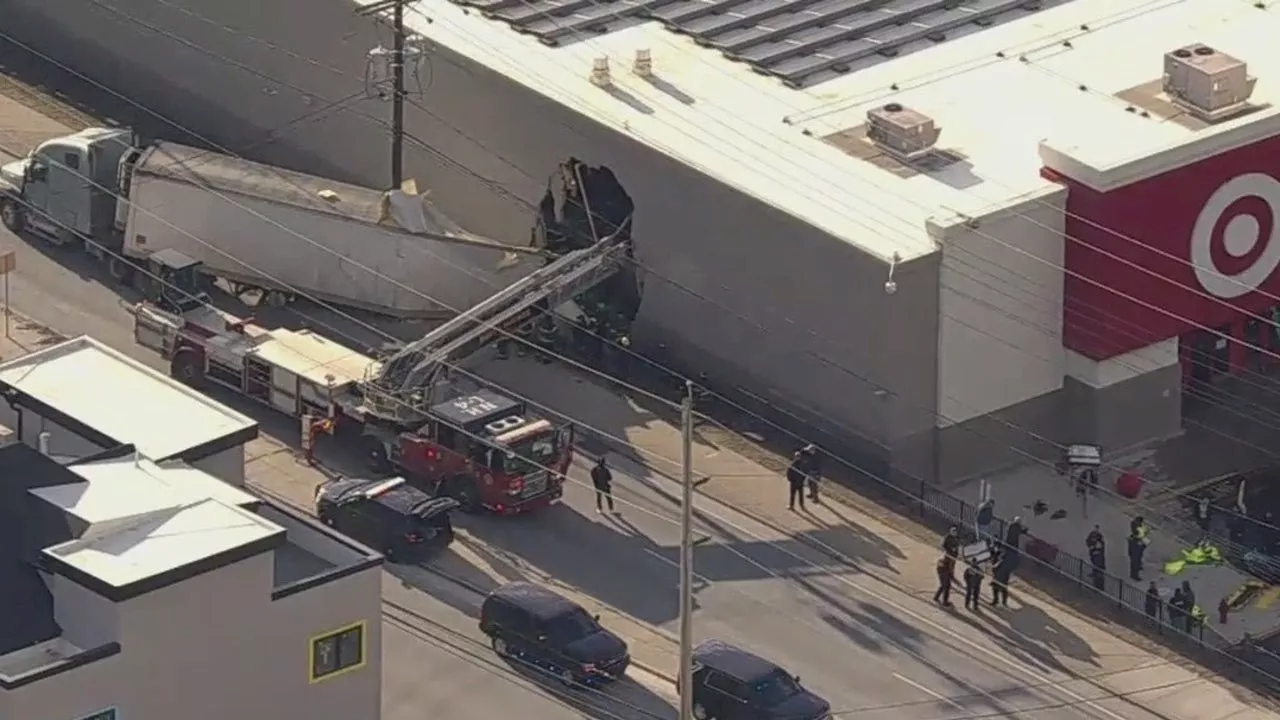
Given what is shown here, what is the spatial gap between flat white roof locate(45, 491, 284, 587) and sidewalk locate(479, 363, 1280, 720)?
15954 mm

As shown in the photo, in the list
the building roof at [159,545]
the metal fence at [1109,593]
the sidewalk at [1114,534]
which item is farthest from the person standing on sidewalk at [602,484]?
the building roof at [159,545]

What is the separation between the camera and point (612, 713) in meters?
64.2

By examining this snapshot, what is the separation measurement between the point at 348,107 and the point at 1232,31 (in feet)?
63.3

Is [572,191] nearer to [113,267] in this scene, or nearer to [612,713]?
[113,267]

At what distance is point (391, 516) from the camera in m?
69.0

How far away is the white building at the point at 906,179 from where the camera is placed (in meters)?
73.0

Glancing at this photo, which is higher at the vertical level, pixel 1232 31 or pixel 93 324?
pixel 1232 31

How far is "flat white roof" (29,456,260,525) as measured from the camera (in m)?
57.6

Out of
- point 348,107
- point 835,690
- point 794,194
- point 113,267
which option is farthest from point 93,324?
point 835,690

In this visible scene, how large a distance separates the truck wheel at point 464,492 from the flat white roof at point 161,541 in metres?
13.5

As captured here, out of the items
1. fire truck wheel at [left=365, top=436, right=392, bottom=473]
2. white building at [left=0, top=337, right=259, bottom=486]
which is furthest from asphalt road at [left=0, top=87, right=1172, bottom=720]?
Answer: white building at [left=0, top=337, right=259, bottom=486]

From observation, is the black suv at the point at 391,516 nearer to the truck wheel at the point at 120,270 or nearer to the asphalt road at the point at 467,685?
the asphalt road at the point at 467,685

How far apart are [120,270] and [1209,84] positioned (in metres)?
23.2

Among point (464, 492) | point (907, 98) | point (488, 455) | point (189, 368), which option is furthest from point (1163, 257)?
point (189, 368)
